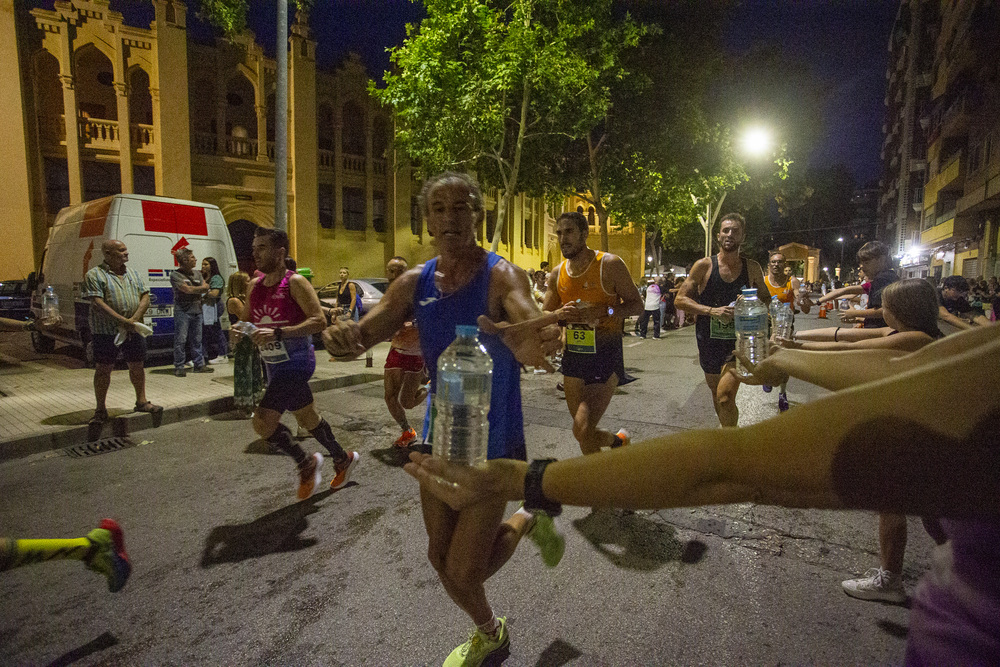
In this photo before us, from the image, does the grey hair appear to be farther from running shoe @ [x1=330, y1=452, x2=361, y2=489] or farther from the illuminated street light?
the illuminated street light

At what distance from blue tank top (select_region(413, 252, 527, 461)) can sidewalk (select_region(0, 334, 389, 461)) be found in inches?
224

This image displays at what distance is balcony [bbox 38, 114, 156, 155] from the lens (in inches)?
746

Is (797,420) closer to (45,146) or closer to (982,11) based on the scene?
(45,146)

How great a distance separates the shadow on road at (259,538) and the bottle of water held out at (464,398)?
211cm

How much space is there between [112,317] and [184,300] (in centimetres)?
314

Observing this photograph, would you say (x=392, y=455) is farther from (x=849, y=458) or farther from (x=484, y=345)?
(x=849, y=458)

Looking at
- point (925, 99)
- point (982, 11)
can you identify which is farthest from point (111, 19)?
point (925, 99)

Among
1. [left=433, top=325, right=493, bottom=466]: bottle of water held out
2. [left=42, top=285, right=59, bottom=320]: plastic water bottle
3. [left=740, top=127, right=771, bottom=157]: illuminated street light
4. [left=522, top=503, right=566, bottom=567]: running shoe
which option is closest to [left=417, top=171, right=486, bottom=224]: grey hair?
[left=433, top=325, right=493, bottom=466]: bottle of water held out

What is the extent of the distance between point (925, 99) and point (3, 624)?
51277 millimetres

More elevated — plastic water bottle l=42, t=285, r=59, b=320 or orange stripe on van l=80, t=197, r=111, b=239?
orange stripe on van l=80, t=197, r=111, b=239

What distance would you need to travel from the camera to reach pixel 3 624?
2.79 meters

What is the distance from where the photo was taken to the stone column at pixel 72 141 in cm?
1850

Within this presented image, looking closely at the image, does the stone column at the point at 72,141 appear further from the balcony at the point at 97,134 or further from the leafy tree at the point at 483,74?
the leafy tree at the point at 483,74

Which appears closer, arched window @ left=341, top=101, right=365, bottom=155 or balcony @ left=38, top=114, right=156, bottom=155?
balcony @ left=38, top=114, right=156, bottom=155
